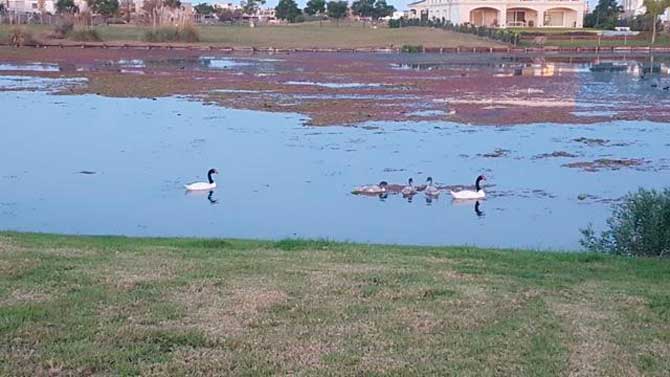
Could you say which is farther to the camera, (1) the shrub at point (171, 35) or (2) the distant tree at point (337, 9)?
(2) the distant tree at point (337, 9)

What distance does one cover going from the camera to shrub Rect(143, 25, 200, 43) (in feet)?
268

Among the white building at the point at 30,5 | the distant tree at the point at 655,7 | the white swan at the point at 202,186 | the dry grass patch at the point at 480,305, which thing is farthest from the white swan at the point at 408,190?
the white building at the point at 30,5

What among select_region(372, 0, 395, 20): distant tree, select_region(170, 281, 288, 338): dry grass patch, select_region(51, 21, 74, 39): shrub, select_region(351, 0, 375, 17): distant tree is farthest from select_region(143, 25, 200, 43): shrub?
select_region(170, 281, 288, 338): dry grass patch

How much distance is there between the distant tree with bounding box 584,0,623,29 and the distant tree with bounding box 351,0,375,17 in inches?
1238

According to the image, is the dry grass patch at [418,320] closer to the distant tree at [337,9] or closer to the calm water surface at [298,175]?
the calm water surface at [298,175]

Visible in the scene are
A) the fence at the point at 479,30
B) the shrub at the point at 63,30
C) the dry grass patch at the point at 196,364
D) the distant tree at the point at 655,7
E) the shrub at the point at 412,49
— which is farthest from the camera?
the distant tree at the point at 655,7

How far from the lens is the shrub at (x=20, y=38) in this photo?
246 feet

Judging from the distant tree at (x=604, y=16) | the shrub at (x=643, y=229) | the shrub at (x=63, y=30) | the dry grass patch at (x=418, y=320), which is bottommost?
the shrub at (x=643, y=229)

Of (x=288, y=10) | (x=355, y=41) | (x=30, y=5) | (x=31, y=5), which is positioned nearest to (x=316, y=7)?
(x=288, y=10)

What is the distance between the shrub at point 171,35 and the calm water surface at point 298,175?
2086 inches

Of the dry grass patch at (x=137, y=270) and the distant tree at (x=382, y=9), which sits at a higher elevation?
the distant tree at (x=382, y=9)

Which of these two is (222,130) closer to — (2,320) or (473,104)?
(473,104)

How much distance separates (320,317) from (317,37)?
85058mm

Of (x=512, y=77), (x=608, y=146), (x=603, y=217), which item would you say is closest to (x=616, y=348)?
(x=603, y=217)
